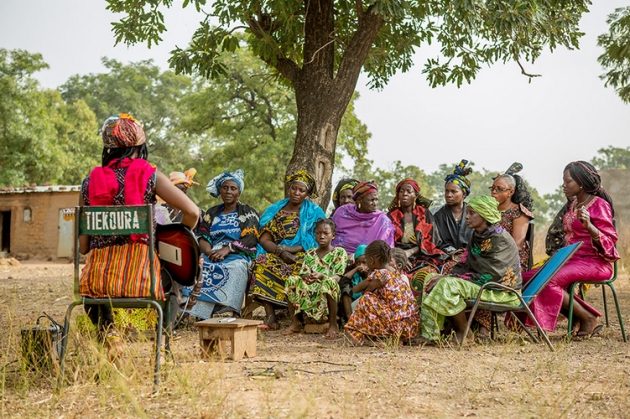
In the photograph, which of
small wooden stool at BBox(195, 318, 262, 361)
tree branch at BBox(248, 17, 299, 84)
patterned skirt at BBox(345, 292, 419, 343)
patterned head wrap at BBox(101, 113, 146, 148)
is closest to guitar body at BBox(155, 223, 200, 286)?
patterned head wrap at BBox(101, 113, 146, 148)

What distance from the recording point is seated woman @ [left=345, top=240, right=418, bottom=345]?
6297 millimetres

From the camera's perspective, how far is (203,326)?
550cm

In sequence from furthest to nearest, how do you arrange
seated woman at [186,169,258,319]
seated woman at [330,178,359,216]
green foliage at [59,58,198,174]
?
green foliage at [59,58,198,174], seated woman at [330,178,359,216], seated woman at [186,169,258,319]

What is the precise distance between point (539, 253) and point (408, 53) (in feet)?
36.2

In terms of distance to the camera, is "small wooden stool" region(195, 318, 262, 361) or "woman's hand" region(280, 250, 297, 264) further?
"woman's hand" region(280, 250, 297, 264)

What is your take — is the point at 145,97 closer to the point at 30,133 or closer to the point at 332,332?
the point at 30,133

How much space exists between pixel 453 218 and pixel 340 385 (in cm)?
356

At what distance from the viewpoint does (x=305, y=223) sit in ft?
25.2

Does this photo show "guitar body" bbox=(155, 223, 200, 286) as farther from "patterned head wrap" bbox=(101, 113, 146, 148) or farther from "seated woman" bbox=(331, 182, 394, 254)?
"seated woman" bbox=(331, 182, 394, 254)

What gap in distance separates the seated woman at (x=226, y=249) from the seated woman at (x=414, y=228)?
154cm

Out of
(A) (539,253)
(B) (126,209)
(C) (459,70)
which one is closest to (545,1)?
(C) (459,70)

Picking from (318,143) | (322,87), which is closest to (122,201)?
(318,143)

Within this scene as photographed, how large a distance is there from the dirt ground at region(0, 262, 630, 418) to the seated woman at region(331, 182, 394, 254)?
182cm

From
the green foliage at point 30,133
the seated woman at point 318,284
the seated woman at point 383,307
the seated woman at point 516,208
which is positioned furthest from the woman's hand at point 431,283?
the green foliage at point 30,133
